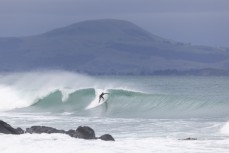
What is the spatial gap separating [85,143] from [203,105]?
21.7m

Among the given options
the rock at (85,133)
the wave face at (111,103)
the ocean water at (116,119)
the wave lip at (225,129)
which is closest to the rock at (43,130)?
the ocean water at (116,119)

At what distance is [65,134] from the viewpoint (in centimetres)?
2269

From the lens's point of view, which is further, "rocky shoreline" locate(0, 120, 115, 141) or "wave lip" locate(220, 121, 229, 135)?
"wave lip" locate(220, 121, 229, 135)

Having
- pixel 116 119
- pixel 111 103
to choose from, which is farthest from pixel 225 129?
pixel 111 103

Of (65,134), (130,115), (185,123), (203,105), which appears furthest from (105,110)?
(65,134)

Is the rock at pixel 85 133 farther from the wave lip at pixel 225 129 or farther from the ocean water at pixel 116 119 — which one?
the wave lip at pixel 225 129

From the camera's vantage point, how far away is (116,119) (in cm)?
3562

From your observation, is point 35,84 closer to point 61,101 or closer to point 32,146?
point 61,101

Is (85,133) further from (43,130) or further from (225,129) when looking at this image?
(225,129)

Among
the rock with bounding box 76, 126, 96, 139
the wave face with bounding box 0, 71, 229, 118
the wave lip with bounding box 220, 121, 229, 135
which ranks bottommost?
the rock with bounding box 76, 126, 96, 139

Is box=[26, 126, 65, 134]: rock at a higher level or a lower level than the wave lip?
lower

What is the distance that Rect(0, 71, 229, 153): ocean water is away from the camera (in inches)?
819

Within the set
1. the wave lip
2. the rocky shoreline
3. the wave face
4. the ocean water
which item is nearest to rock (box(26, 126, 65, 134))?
the rocky shoreline

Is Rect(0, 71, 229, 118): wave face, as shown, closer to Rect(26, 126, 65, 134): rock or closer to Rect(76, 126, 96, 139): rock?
Rect(26, 126, 65, 134): rock
